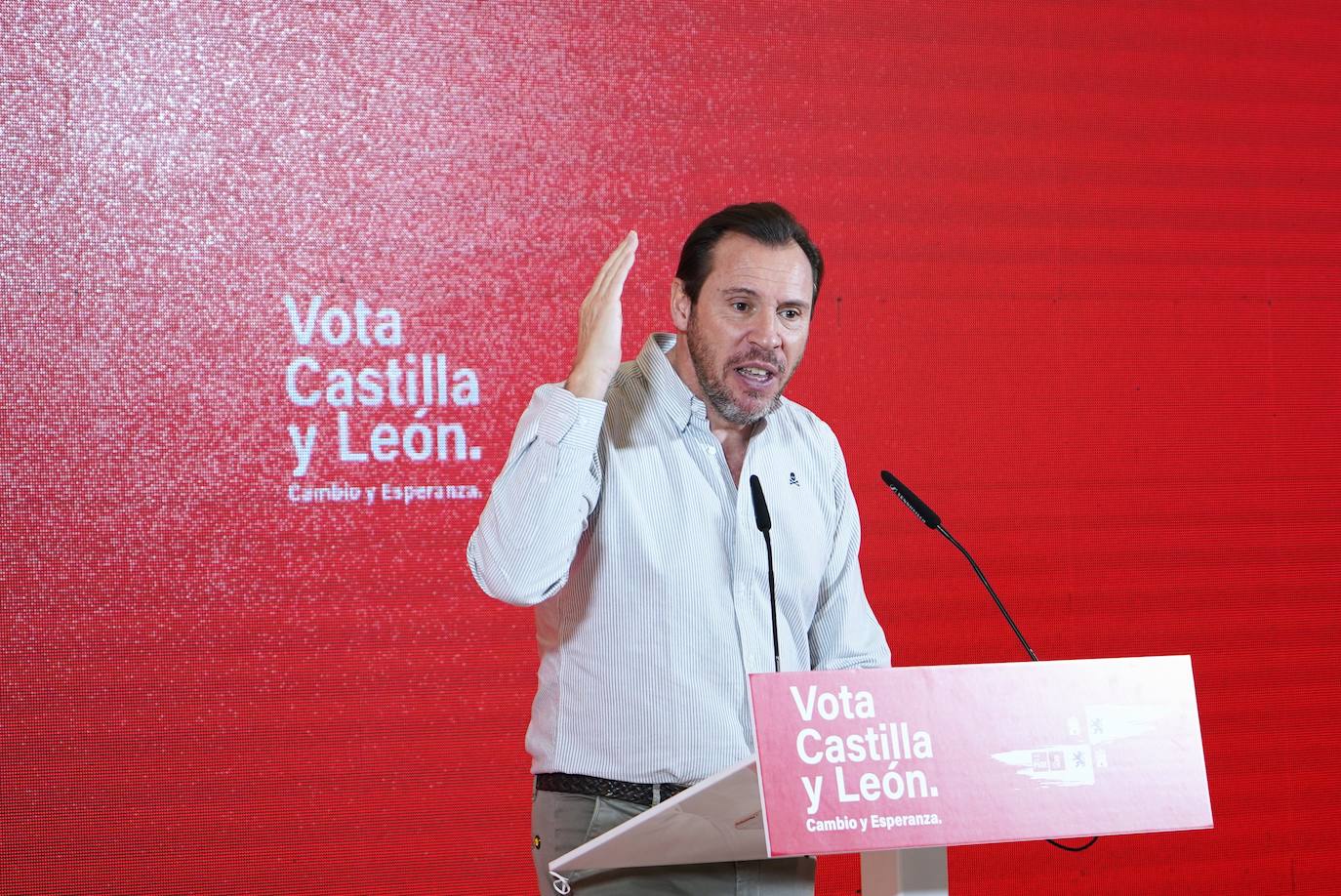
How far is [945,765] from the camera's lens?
1.18 m

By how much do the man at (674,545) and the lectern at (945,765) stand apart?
0.34 metres

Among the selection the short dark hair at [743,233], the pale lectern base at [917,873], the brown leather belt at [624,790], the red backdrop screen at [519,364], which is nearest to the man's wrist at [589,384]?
the short dark hair at [743,233]

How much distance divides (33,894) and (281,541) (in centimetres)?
79

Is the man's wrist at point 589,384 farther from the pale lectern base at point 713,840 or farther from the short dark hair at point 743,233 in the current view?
the pale lectern base at point 713,840

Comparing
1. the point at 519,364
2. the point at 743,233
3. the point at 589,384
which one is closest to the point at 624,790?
the point at 589,384

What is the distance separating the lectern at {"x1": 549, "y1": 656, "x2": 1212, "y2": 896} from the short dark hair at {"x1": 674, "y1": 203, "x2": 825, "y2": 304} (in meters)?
0.78

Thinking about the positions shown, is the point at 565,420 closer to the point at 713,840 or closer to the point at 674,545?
the point at 674,545

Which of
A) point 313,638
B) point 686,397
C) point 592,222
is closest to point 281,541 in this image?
point 313,638

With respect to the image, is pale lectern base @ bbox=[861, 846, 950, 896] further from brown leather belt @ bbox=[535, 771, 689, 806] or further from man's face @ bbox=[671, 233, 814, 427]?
man's face @ bbox=[671, 233, 814, 427]

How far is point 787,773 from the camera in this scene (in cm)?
112

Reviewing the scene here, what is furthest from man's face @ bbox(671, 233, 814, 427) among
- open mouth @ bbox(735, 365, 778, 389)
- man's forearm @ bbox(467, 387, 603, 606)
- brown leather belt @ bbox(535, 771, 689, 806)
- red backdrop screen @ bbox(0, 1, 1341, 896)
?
red backdrop screen @ bbox(0, 1, 1341, 896)

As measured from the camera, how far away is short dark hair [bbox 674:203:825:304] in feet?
6.03

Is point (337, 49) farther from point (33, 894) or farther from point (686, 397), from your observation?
point (33, 894)

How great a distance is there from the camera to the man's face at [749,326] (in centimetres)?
179
